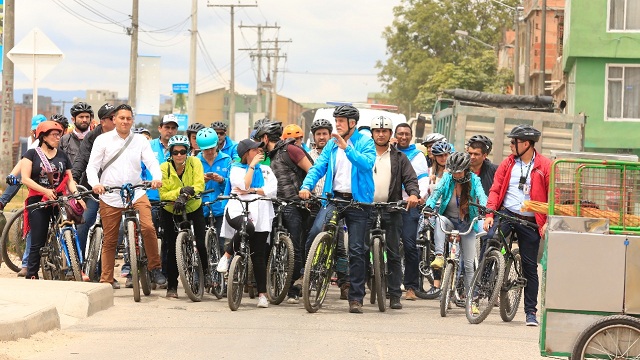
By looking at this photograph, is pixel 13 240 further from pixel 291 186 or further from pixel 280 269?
pixel 280 269

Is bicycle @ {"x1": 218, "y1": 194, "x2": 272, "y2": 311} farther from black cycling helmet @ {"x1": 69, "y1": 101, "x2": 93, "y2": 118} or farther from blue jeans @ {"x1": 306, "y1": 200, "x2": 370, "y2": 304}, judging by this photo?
black cycling helmet @ {"x1": 69, "y1": 101, "x2": 93, "y2": 118}

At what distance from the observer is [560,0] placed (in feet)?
235

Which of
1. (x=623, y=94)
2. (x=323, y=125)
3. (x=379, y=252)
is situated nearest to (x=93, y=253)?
(x=323, y=125)

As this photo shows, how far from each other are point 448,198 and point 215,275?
270 cm

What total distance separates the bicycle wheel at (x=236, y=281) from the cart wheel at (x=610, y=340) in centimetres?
527

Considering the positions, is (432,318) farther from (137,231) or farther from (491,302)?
(137,231)

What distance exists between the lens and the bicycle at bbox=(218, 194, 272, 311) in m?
13.1

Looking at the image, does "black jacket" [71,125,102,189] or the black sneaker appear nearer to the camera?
the black sneaker

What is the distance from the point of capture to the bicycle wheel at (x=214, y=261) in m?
14.3

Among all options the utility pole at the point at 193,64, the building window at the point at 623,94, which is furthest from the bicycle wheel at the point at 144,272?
the building window at the point at 623,94

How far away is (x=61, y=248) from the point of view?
1407cm

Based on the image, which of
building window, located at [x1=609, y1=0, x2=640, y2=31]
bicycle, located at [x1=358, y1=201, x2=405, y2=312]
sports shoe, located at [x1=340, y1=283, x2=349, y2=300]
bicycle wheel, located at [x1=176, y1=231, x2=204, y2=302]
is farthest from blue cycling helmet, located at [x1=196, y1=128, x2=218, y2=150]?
building window, located at [x1=609, y1=0, x2=640, y2=31]

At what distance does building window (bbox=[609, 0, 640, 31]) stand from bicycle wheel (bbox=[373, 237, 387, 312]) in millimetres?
32244

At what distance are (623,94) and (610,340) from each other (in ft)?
123
